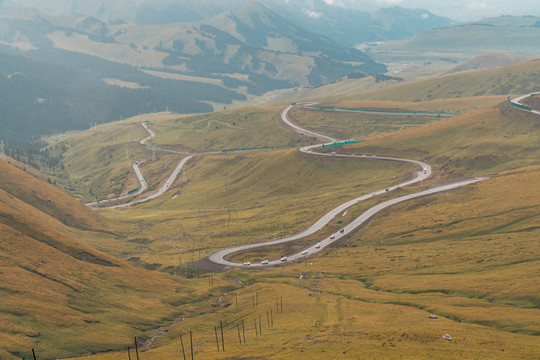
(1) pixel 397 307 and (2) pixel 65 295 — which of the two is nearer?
(1) pixel 397 307

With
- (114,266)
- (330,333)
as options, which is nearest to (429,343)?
(330,333)

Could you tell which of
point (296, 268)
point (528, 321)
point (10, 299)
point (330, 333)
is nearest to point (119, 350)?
point (10, 299)

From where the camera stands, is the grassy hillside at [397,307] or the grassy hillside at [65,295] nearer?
the grassy hillside at [397,307]

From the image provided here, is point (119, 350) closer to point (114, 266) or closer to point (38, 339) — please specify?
point (38, 339)

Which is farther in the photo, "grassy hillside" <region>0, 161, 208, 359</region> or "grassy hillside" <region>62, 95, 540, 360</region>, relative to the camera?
"grassy hillside" <region>0, 161, 208, 359</region>

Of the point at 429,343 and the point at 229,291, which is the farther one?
the point at 229,291

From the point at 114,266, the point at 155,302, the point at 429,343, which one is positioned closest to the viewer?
the point at 429,343

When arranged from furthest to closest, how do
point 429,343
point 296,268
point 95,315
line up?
point 296,268 → point 95,315 → point 429,343

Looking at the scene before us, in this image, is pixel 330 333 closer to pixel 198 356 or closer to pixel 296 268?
pixel 198 356

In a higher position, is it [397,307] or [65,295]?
[65,295]

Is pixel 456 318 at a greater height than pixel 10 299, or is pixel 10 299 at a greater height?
pixel 10 299
